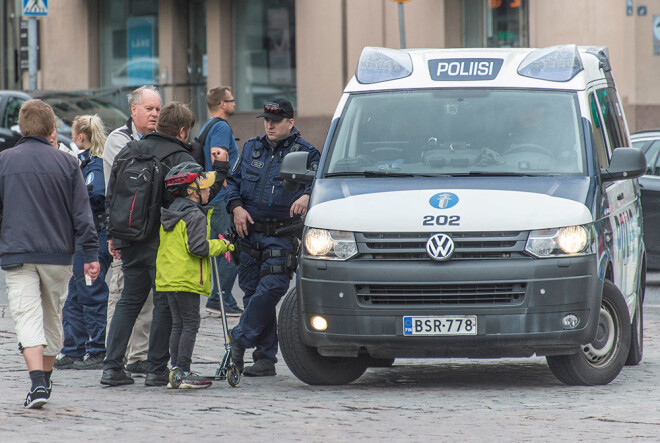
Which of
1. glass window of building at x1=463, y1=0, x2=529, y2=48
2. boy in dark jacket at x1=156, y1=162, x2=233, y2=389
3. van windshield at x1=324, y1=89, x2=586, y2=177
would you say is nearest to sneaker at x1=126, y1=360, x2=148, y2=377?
boy in dark jacket at x1=156, y1=162, x2=233, y2=389

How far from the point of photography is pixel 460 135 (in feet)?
27.7

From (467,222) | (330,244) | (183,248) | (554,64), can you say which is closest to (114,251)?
(183,248)

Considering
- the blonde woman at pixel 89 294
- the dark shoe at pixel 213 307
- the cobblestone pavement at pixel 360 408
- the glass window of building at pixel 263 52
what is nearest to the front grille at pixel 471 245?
the cobblestone pavement at pixel 360 408

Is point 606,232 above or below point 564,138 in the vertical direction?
below

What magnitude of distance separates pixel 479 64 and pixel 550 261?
1.79 metres

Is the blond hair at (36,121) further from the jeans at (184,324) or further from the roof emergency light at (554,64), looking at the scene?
the roof emergency light at (554,64)

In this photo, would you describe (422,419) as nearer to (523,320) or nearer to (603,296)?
(523,320)

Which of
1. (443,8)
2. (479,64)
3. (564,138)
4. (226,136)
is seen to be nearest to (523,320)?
(564,138)

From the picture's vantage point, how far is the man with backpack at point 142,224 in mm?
8172

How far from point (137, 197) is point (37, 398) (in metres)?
1.49

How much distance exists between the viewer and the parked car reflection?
1358 cm

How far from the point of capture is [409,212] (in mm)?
7750

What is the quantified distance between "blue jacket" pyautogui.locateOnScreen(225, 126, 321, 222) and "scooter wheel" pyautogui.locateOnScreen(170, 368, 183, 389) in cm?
129

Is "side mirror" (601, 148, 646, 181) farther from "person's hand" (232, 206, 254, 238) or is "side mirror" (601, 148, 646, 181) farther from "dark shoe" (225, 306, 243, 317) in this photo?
"dark shoe" (225, 306, 243, 317)
